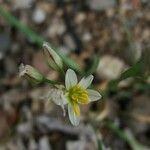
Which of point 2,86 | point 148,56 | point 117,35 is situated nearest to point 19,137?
point 2,86

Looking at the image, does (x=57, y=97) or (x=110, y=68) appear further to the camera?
(x=110, y=68)

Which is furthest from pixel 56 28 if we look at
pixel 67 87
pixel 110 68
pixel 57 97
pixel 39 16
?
pixel 57 97

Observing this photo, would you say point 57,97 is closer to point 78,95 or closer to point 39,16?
point 78,95

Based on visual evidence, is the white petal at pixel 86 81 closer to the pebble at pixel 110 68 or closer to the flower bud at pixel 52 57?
the flower bud at pixel 52 57

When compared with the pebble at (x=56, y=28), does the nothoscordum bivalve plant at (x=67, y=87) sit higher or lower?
lower

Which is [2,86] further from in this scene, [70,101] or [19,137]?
[70,101]

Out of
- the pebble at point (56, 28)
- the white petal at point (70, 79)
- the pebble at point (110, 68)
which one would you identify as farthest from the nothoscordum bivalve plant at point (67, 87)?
the pebble at point (56, 28)

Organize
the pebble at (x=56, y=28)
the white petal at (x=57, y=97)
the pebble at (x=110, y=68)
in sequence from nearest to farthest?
the white petal at (x=57, y=97), the pebble at (x=110, y=68), the pebble at (x=56, y=28)
